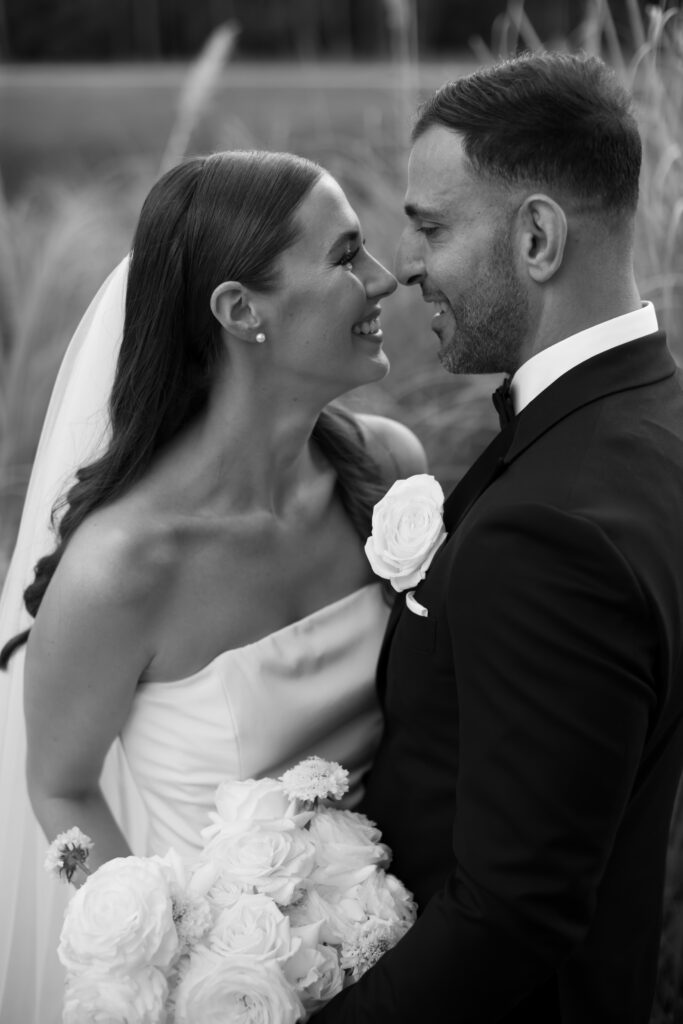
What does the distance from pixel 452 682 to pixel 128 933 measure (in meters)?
0.73

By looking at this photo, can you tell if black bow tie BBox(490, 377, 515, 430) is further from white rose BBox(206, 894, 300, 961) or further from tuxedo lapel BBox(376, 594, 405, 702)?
white rose BBox(206, 894, 300, 961)

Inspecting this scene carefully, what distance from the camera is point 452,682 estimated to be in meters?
2.05

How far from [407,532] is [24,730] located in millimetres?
1285

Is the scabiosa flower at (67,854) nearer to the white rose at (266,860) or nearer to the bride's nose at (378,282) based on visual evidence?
the white rose at (266,860)

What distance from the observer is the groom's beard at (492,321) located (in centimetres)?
204

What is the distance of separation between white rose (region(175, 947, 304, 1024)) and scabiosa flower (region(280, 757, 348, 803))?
37 cm

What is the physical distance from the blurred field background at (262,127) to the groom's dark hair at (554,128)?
1209 mm

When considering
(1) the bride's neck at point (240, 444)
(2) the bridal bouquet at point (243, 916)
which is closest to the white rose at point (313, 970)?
(2) the bridal bouquet at point (243, 916)

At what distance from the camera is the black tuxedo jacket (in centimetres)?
173

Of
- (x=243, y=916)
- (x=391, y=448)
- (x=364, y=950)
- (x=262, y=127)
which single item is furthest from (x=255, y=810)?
(x=262, y=127)

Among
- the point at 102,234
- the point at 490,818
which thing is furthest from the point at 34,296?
the point at 490,818

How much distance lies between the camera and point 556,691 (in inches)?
68.1

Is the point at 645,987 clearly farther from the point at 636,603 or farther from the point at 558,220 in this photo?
the point at 558,220

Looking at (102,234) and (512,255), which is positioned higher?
(102,234)
